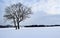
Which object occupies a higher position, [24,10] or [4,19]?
[24,10]

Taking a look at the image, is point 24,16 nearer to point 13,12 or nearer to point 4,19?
point 13,12

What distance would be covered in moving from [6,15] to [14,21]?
2.90 m

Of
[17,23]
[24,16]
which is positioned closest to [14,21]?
[17,23]

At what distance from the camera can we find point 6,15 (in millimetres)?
39500

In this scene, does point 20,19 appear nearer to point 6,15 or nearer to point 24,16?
point 24,16

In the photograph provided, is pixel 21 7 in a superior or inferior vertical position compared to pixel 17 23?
superior

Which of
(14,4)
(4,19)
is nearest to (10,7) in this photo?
(14,4)

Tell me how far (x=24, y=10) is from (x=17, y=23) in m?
4.32

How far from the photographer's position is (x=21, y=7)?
39.8 metres

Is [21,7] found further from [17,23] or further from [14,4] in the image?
[17,23]

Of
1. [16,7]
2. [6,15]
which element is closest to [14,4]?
[16,7]

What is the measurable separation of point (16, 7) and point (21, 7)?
4.70ft

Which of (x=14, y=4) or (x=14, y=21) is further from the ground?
(x=14, y=4)

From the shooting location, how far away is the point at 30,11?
40094 millimetres
